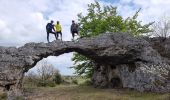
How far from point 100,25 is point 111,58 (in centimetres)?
1080

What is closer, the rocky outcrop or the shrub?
the rocky outcrop

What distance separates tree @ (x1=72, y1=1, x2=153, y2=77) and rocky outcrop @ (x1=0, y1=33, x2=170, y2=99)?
906 centimetres

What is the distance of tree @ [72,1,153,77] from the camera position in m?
50.7

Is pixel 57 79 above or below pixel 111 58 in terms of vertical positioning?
below

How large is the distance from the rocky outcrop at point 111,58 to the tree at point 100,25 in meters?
9.06

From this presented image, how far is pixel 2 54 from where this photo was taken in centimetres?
3653

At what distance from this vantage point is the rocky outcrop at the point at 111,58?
→ 118ft

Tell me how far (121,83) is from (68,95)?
7.69 meters

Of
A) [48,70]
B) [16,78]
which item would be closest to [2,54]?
[16,78]

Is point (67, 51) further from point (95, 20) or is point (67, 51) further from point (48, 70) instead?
point (48, 70)

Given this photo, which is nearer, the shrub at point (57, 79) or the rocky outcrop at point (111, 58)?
the rocky outcrop at point (111, 58)

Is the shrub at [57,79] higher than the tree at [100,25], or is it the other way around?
the tree at [100,25]

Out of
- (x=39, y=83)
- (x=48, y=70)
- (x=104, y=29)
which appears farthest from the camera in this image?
(x=48, y=70)

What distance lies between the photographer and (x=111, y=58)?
40000 mm
